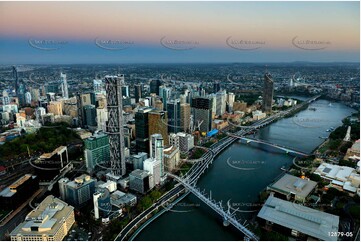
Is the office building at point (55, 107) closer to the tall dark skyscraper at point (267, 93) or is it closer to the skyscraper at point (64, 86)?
the skyscraper at point (64, 86)

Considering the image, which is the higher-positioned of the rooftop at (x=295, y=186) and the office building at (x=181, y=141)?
the office building at (x=181, y=141)

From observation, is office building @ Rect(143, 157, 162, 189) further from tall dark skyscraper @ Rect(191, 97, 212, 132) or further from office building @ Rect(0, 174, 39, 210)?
tall dark skyscraper @ Rect(191, 97, 212, 132)

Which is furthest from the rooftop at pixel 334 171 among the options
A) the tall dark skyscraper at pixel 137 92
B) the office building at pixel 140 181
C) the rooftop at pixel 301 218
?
the tall dark skyscraper at pixel 137 92

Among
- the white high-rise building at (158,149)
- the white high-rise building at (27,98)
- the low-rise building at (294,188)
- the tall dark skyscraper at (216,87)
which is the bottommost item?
the low-rise building at (294,188)

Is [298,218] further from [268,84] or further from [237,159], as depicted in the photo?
[268,84]

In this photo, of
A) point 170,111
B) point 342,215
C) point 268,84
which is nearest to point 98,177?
point 170,111

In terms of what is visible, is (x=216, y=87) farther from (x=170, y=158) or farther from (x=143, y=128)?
(x=170, y=158)

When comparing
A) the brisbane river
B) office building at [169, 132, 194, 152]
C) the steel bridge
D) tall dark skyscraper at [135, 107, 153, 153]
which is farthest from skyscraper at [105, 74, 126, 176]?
office building at [169, 132, 194, 152]
